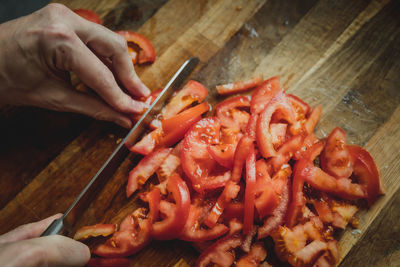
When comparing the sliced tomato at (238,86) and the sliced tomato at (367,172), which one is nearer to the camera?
the sliced tomato at (367,172)

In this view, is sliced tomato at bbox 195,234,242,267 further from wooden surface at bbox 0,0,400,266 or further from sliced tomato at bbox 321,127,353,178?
sliced tomato at bbox 321,127,353,178

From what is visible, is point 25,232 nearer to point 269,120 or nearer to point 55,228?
point 55,228

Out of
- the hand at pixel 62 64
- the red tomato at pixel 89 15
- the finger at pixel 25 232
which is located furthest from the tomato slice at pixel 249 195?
the red tomato at pixel 89 15

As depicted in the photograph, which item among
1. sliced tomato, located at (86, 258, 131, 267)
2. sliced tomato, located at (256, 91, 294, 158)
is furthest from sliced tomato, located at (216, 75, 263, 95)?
sliced tomato, located at (86, 258, 131, 267)

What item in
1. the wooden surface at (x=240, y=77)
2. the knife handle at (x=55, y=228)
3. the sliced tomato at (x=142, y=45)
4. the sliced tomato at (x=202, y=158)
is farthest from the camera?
the sliced tomato at (x=142, y=45)

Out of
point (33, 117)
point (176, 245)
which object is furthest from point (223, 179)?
point (33, 117)

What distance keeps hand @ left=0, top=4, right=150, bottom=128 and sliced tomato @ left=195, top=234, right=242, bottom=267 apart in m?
1.03

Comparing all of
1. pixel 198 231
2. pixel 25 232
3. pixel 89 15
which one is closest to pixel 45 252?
pixel 25 232

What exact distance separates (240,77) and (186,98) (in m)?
0.45

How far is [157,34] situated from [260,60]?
0.83 meters

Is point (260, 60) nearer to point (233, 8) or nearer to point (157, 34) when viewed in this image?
point (233, 8)

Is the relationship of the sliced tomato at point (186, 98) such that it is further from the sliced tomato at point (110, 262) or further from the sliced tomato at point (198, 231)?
the sliced tomato at point (110, 262)

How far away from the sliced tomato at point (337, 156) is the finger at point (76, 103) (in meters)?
1.30

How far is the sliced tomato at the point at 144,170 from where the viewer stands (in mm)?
2152
